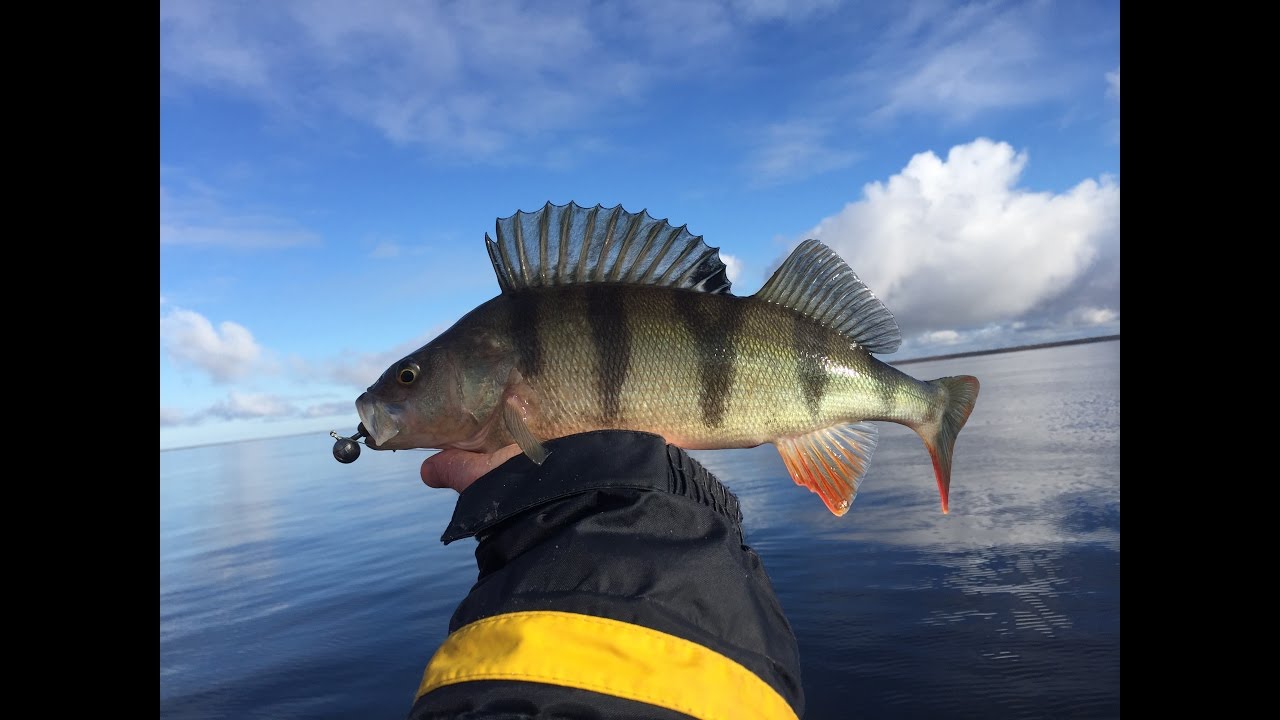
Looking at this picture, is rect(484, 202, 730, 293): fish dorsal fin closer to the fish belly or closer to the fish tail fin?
the fish belly

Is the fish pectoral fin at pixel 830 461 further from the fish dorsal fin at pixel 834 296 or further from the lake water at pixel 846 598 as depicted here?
the lake water at pixel 846 598

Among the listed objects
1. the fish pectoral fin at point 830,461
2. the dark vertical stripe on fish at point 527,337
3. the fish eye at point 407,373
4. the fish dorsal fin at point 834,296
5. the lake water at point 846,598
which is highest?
the fish dorsal fin at point 834,296

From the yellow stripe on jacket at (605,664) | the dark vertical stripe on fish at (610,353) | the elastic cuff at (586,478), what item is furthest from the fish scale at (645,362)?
the yellow stripe on jacket at (605,664)

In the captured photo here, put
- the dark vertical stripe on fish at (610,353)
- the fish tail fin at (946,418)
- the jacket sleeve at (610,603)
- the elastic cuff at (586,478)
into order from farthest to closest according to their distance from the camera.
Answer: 1. the fish tail fin at (946,418)
2. the dark vertical stripe on fish at (610,353)
3. the elastic cuff at (586,478)
4. the jacket sleeve at (610,603)

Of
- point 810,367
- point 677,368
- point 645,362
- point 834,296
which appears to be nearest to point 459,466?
point 645,362

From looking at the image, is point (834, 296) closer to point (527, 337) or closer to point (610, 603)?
point (527, 337)

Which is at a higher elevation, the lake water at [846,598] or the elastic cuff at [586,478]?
the elastic cuff at [586,478]

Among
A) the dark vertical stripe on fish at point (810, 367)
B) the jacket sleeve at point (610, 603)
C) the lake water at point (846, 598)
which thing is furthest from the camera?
the lake water at point (846, 598)
